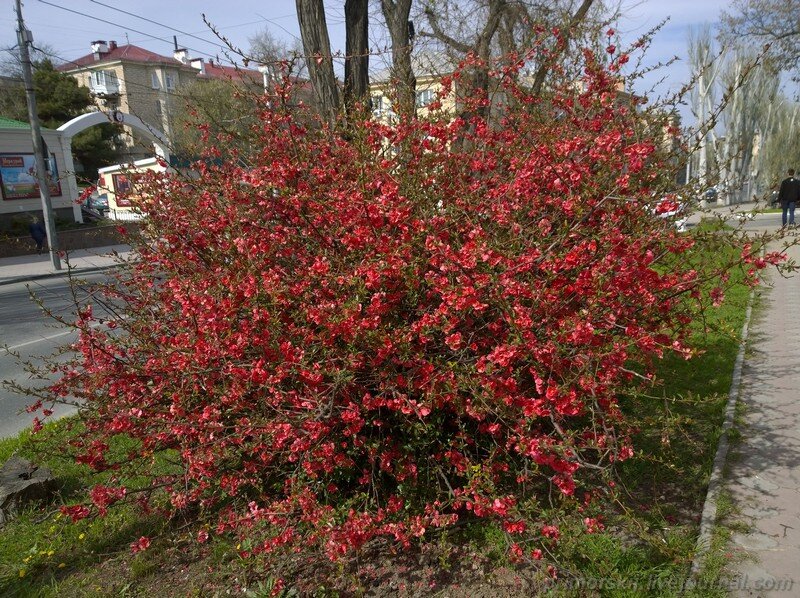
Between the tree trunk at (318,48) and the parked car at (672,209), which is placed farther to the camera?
the tree trunk at (318,48)

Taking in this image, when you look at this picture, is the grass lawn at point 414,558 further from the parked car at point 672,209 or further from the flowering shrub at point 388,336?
the parked car at point 672,209

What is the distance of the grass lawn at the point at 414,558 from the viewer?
2.95 m

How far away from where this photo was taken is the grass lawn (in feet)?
9.67

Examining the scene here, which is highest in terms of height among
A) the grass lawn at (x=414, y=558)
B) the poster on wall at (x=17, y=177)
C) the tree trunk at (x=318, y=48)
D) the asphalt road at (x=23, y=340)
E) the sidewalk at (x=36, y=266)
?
the poster on wall at (x=17, y=177)

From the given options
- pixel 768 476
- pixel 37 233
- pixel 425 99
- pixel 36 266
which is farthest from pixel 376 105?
pixel 37 233

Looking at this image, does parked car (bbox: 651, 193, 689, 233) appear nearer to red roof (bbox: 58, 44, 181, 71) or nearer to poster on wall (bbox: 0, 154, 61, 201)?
poster on wall (bbox: 0, 154, 61, 201)

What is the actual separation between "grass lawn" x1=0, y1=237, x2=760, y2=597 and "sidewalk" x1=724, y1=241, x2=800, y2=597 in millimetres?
159

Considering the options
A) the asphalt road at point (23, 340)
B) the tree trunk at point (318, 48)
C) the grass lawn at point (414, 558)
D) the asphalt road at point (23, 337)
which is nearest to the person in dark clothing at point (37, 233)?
the asphalt road at point (23, 337)

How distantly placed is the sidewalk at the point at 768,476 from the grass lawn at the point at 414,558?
159mm

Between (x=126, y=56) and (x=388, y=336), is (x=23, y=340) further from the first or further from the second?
(x=126, y=56)

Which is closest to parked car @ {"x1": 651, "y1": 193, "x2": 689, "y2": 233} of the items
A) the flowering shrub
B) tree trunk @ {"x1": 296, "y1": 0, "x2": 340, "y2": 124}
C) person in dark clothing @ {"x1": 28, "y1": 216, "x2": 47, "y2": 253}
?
the flowering shrub

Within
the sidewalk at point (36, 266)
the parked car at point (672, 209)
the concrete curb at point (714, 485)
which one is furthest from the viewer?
the sidewalk at point (36, 266)

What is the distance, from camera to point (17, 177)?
24312 millimetres

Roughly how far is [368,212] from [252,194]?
835 mm
